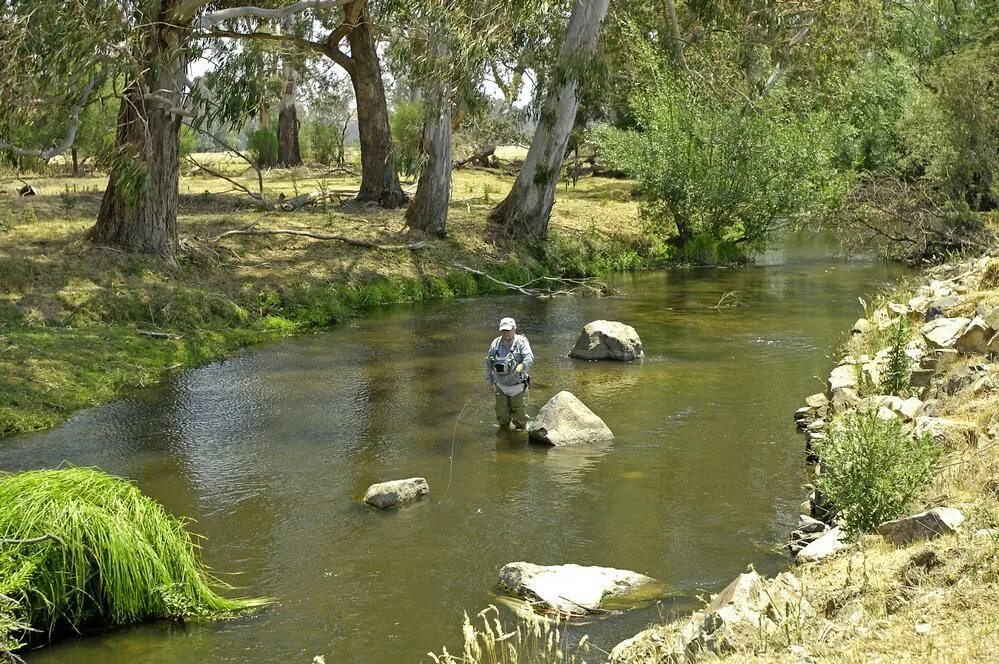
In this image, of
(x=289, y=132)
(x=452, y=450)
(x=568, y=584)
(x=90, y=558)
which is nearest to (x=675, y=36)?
(x=452, y=450)

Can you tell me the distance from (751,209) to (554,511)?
67.0ft

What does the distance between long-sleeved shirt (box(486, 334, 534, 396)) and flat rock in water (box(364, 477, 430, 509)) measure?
8.68ft

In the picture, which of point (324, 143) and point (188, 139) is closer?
point (324, 143)

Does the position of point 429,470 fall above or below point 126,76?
below

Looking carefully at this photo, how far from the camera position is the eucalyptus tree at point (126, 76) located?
669 inches

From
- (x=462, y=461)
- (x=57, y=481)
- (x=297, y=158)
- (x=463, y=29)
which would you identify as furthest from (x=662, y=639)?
(x=297, y=158)

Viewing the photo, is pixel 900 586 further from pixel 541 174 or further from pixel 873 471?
pixel 541 174

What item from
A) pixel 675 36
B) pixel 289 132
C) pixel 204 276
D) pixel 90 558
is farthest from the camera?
pixel 289 132

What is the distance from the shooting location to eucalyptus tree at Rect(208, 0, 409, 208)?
27.0 m

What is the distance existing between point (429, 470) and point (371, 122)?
1793cm

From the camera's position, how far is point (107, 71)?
1822 centimetres

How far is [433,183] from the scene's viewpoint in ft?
89.6

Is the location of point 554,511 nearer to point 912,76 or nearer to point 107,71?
point 107,71

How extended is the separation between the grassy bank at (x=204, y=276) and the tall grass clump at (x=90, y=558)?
6.28 meters
